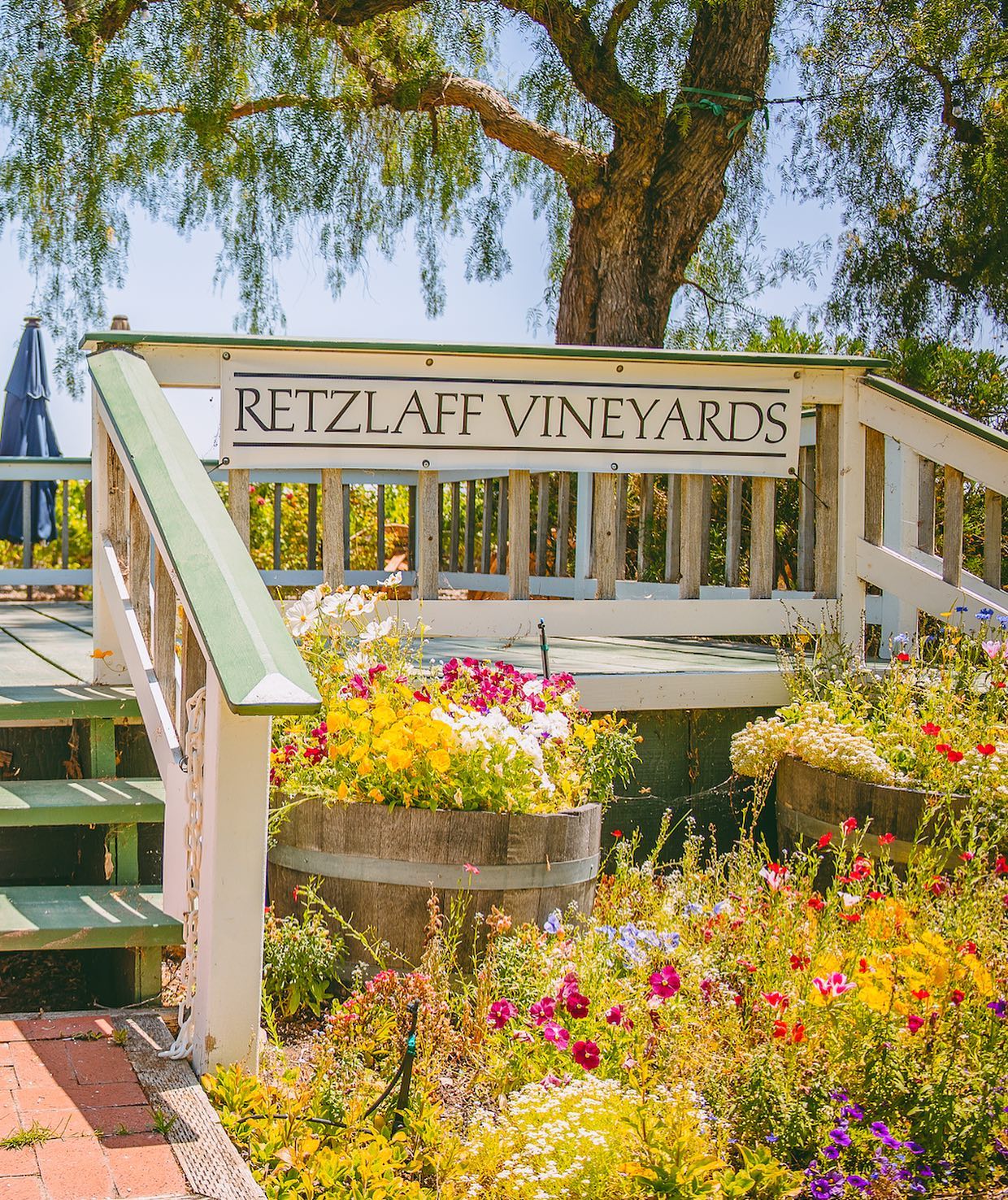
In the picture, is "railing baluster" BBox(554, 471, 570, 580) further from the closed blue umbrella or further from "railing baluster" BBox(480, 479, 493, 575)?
the closed blue umbrella

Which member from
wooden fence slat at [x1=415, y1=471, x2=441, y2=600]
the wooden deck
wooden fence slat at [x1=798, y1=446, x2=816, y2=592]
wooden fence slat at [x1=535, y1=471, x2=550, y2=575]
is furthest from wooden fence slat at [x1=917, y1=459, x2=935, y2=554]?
wooden fence slat at [x1=535, y1=471, x2=550, y2=575]

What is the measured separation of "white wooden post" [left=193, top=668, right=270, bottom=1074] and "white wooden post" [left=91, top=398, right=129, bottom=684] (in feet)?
4.72

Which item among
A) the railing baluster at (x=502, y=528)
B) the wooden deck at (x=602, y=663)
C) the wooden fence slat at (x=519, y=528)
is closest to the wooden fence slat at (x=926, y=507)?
the wooden deck at (x=602, y=663)

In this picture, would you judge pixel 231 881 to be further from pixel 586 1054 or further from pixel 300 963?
pixel 586 1054

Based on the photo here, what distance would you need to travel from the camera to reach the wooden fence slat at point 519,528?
4.42 metres

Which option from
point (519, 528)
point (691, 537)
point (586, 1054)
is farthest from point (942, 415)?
point (586, 1054)

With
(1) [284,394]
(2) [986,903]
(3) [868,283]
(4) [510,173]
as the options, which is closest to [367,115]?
(4) [510,173]

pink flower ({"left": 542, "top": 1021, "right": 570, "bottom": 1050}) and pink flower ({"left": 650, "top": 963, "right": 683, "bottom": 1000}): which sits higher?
pink flower ({"left": 650, "top": 963, "right": 683, "bottom": 1000})

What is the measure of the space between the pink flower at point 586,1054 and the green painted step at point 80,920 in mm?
989

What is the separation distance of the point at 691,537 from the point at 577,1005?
7.94 feet

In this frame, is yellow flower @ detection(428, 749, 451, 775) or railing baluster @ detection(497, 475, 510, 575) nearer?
yellow flower @ detection(428, 749, 451, 775)

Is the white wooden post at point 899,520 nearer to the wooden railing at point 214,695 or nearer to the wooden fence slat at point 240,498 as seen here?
the wooden fence slat at point 240,498

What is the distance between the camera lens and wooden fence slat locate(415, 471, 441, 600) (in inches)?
171

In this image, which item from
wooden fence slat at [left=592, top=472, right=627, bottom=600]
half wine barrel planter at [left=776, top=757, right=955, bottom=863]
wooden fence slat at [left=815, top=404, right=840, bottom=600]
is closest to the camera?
half wine barrel planter at [left=776, top=757, right=955, bottom=863]
